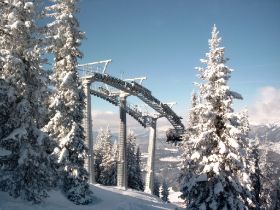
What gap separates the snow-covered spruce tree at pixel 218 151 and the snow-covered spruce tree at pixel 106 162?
37601 mm

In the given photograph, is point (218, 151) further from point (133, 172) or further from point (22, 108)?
point (133, 172)

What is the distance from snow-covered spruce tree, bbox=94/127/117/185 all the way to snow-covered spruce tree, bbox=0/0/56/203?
3823 cm

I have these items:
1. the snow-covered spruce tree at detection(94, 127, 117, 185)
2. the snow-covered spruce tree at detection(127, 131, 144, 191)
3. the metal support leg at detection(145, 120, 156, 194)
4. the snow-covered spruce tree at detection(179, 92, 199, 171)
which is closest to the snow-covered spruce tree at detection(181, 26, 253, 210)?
the snow-covered spruce tree at detection(179, 92, 199, 171)

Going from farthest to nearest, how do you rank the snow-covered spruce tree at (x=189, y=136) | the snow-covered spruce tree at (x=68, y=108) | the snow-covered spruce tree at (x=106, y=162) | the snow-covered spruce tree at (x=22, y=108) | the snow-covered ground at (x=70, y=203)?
the snow-covered spruce tree at (x=106, y=162), the snow-covered spruce tree at (x=68, y=108), the snow-covered spruce tree at (x=189, y=136), the snow-covered spruce tree at (x=22, y=108), the snow-covered ground at (x=70, y=203)

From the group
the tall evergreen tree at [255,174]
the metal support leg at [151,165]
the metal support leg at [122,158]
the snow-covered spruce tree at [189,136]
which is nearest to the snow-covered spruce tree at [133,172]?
the metal support leg at [151,165]

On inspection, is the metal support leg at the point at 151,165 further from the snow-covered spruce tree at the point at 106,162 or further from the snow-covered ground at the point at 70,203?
the snow-covered ground at the point at 70,203

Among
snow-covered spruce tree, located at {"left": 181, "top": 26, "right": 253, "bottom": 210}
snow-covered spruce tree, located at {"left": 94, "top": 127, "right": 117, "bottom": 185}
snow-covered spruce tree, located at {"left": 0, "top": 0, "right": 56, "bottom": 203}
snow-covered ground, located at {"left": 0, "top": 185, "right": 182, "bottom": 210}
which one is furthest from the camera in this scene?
snow-covered spruce tree, located at {"left": 94, "top": 127, "right": 117, "bottom": 185}

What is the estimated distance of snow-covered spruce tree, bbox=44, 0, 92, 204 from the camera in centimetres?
2722

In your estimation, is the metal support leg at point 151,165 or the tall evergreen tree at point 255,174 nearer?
the tall evergreen tree at point 255,174

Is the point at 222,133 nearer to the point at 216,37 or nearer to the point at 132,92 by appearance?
the point at 216,37

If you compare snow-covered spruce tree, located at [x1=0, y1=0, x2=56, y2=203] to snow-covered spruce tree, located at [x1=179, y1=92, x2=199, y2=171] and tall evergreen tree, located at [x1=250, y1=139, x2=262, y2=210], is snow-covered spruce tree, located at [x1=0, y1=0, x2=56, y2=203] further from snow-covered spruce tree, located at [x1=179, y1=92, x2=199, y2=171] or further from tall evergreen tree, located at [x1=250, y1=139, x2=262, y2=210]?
tall evergreen tree, located at [x1=250, y1=139, x2=262, y2=210]

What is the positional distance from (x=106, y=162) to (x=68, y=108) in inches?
1401

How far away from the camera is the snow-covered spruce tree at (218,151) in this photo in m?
22.0

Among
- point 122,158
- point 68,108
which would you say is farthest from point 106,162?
point 68,108
